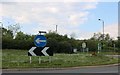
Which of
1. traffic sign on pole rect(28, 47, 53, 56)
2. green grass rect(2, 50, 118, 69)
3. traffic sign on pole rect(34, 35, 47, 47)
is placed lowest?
green grass rect(2, 50, 118, 69)

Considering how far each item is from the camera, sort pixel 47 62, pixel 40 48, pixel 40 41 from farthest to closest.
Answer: pixel 47 62, pixel 40 48, pixel 40 41

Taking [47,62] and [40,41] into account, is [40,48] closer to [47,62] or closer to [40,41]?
[40,41]

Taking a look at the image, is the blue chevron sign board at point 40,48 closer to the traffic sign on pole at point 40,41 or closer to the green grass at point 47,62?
the traffic sign on pole at point 40,41

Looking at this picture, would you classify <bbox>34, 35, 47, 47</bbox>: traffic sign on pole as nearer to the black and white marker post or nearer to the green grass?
the black and white marker post

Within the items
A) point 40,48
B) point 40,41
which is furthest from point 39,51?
point 40,41

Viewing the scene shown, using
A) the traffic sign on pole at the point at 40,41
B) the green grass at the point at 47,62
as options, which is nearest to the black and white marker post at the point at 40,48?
the traffic sign on pole at the point at 40,41

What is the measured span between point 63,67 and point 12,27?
241ft

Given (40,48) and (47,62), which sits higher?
(40,48)

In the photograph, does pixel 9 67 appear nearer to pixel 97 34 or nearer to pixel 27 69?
pixel 27 69

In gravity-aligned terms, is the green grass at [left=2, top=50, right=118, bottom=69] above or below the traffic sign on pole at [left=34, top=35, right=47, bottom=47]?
below

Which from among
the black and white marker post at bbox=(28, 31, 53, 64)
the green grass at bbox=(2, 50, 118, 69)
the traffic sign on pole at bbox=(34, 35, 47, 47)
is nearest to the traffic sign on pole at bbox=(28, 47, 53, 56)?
the black and white marker post at bbox=(28, 31, 53, 64)

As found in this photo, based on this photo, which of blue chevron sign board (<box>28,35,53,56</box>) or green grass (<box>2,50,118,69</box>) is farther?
blue chevron sign board (<box>28,35,53,56</box>)

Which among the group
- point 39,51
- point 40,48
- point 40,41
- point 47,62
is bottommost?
point 47,62

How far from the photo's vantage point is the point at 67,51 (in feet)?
203
